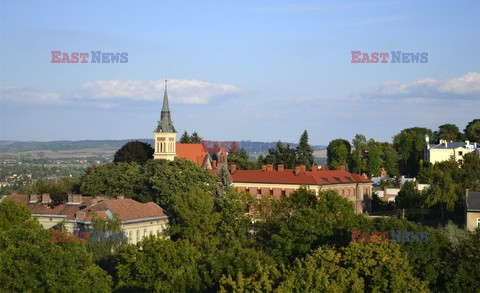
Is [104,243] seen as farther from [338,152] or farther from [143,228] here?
[338,152]

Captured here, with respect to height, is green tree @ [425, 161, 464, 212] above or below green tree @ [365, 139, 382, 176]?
below

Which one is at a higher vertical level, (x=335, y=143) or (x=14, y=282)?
(x=335, y=143)

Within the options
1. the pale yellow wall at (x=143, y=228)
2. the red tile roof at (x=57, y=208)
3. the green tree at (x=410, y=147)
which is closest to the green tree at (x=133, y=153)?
the red tile roof at (x=57, y=208)

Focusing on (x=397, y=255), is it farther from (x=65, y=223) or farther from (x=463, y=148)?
(x=463, y=148)

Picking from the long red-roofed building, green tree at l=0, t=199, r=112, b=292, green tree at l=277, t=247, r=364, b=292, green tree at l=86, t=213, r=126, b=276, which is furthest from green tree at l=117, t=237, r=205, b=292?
the long red-roofed building

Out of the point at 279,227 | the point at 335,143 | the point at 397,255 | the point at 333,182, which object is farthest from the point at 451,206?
the point at 335,143

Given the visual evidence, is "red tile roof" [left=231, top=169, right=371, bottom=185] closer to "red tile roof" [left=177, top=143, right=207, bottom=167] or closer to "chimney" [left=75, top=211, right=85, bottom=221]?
"red tile roof" [left=177, top=143, right=207, bottom=167]

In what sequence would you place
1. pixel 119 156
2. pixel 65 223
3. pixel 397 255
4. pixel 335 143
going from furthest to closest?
pixel 335 143 → pixel 119 156 → pixel 65 223 → pixel 397 255

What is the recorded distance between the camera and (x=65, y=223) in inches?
2554

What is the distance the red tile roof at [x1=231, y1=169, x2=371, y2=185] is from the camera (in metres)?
89.2

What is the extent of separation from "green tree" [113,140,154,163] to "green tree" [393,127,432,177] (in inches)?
1624

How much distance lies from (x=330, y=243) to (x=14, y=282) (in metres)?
21.7

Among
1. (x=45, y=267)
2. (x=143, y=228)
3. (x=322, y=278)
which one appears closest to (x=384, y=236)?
(x=322, y=278)

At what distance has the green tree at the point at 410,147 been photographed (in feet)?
414
